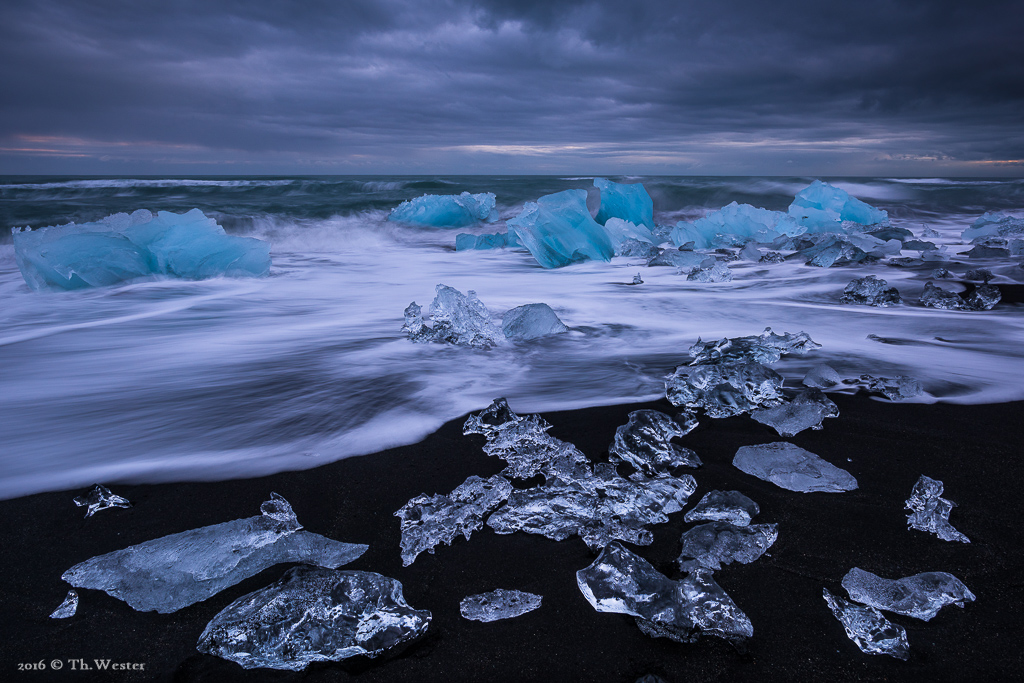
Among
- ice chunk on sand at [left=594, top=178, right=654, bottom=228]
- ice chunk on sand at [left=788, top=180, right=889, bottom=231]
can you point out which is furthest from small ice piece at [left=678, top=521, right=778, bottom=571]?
ice chunk on sand at [left=788, top=180, right=889, bottom=231]

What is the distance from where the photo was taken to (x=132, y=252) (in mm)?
5680

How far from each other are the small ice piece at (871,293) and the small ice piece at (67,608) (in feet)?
16.6

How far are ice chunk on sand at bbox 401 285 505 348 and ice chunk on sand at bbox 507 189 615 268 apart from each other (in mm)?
3557

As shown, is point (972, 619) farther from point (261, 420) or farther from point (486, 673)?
point (261, 420)

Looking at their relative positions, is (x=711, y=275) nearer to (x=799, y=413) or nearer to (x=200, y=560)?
(x=799, y=413)

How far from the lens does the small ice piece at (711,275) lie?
573 cm

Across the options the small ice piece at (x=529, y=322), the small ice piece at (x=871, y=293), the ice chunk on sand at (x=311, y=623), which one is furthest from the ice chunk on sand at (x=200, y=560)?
the small ice piece at (x=871, y=293)

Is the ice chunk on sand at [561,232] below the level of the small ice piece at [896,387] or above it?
above

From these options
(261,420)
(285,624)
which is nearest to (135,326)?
(261,420)

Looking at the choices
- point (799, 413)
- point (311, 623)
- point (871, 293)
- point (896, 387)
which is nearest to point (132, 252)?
point (311, 623)

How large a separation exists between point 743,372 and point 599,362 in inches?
34.7

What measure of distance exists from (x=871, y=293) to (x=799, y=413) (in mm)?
2964

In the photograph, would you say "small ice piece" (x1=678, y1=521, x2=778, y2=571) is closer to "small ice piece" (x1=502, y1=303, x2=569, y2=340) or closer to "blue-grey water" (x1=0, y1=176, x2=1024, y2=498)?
"blue-grey water" (x1=0, y1=176, x2=1024, y2=498)

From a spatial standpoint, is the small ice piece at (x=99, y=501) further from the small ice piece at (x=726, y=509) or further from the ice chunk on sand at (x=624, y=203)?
the ice chunk on sand at (x=624, y=203)
